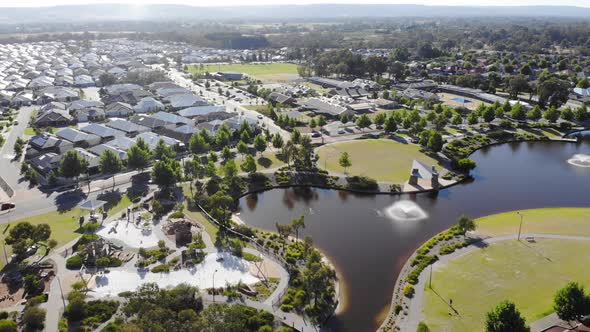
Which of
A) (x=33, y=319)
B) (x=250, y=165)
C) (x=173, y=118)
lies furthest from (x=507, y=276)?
(x=173, y=118)

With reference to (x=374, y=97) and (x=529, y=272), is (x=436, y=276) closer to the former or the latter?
(x=529, y=272)

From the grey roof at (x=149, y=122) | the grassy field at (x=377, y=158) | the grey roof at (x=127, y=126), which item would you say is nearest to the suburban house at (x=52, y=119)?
the grey roof at (x=127, y=126)

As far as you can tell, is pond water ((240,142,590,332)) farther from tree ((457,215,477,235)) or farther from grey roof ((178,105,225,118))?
grey roof ((178,105,225,118))

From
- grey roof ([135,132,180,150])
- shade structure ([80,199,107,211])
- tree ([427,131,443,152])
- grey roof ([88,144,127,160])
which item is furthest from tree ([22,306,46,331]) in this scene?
tree ([427,131,443,152])

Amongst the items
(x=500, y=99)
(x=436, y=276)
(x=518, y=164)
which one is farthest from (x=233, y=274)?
(x=500, y=99)

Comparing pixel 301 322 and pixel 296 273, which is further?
pixel 296 273

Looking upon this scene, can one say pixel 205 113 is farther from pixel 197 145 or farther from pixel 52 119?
pixel 52 119

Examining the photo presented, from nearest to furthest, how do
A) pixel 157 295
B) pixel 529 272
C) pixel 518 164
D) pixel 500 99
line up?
pixel 157 295, pixel 529 272, pixel 518 164, pixel 500 99
